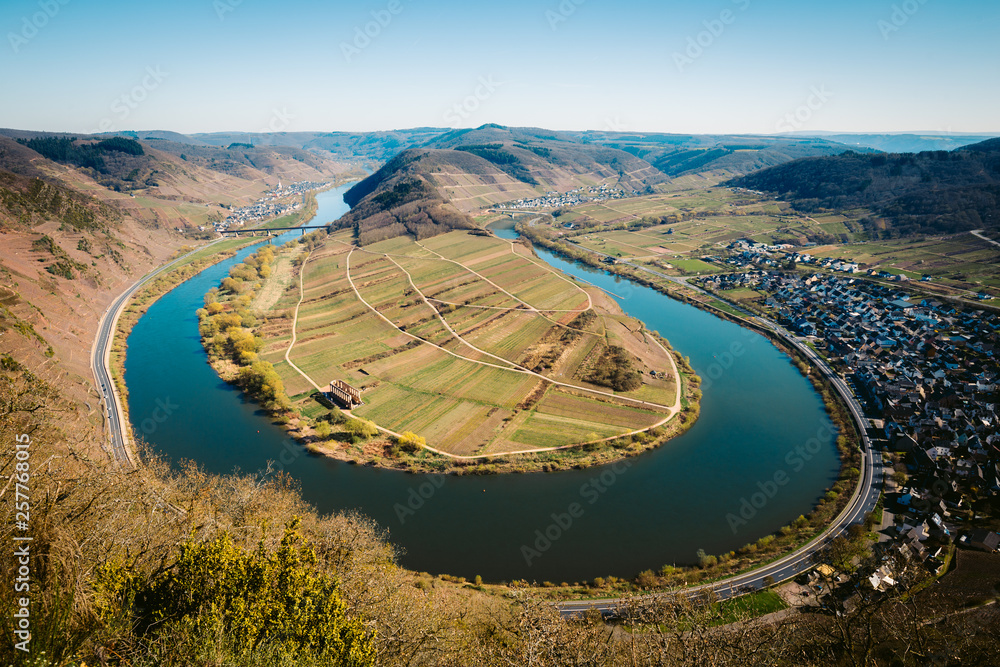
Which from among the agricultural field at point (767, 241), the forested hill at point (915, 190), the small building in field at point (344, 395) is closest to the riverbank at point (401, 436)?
the small building in field at point (344, 395)

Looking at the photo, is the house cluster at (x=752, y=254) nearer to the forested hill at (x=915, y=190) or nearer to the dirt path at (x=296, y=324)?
the forested hill at (x=915, y=190)

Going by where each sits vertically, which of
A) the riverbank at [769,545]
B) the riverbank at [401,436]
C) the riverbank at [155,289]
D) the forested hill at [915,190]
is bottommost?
the riverbank at [769,545]

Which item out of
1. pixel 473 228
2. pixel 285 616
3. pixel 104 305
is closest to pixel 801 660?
pixel 285 616

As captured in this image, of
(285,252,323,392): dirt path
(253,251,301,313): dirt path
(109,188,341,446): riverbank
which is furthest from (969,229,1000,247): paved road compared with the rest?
(109,188,341,446): riverbank

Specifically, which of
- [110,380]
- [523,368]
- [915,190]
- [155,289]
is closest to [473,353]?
[523,368]

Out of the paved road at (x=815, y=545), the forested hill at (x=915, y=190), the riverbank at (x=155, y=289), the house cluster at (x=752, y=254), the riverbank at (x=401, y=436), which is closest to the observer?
the paved road at (x=815, y=545)

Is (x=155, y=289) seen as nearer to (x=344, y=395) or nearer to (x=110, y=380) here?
(x=110, y=380)

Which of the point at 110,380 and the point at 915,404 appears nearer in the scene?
the point at 915,404
